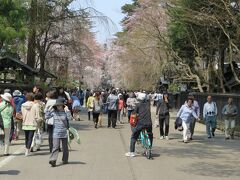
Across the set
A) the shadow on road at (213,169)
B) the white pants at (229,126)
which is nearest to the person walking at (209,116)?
the white pants at (229,126)

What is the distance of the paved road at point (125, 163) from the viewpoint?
10.7 metres

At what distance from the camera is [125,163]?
40.9 ft

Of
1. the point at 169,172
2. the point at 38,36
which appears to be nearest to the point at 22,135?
the point at 169,172

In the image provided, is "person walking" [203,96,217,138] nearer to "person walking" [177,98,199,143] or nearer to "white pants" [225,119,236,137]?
"white pants" [225,119,236,137]

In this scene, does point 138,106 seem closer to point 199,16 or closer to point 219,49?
point 199,16

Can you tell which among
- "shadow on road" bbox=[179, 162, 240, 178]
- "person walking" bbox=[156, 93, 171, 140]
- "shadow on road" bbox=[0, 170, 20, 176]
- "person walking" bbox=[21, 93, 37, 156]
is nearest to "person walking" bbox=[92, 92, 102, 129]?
"person walking" bbox=[156, 93, 171, 140]

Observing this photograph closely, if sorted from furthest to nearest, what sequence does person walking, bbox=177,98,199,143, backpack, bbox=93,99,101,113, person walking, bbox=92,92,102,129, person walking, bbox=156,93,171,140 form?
backpack, bbox=93,99,101,113
person walking, bbox=92,92,102,129
person walking, bbox=156,93,171,140
person walking, bbox=177,98,199,143

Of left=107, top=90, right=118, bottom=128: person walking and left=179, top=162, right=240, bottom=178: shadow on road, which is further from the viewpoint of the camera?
left=107, top=90, right=118, bottom=128: person walking

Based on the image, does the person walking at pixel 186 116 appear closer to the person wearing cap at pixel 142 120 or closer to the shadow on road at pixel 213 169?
the person wearing cap at pixel 142 120

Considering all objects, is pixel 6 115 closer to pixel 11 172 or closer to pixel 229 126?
pixel 11 172

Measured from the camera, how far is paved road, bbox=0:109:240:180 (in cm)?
1067

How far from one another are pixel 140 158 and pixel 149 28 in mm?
25035

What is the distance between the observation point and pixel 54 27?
Result: 32000mm

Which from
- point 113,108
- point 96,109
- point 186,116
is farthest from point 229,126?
point 96,109
